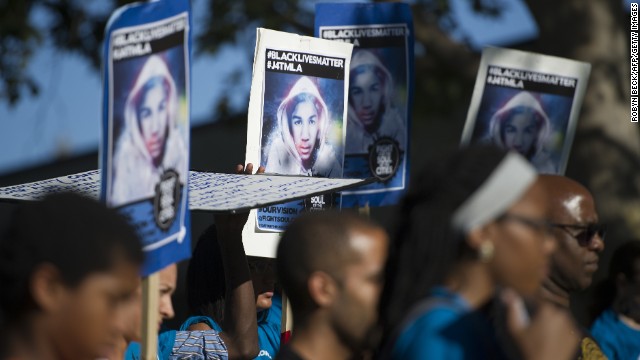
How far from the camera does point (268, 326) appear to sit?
227 inches

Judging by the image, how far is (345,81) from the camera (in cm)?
605

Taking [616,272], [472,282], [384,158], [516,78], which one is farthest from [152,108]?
[616,272]

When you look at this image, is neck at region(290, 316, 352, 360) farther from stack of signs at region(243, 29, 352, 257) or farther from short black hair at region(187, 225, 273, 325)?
stack of signs at region(243, 29, 352, 257)

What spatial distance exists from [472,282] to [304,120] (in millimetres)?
2968

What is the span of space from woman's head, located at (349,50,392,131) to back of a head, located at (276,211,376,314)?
2.78m

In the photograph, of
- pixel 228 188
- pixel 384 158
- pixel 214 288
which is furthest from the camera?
pixel 384 158

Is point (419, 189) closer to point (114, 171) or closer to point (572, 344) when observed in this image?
point (572, 344)

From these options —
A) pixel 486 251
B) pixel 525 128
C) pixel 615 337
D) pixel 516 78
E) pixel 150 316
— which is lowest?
Answer: pixel 615 337

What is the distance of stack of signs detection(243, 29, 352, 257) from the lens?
18.4 feet

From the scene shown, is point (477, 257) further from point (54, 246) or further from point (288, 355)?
point (54, 246)

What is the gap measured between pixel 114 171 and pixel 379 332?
1061 mm

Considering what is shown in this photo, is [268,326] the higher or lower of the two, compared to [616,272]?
lower

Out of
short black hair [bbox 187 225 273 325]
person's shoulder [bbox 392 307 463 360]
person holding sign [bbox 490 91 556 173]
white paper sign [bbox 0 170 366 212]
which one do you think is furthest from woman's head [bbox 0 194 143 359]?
person holding sign [bbox 490 91 556 173]

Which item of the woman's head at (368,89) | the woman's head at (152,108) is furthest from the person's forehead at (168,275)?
the woman's head at (368,89)
